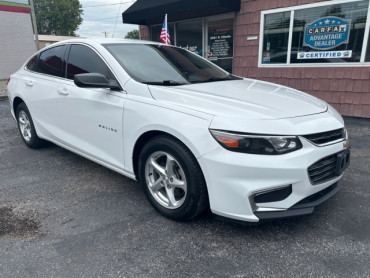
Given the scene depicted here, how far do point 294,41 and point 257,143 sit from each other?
19.0ft

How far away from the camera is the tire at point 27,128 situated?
4.38 metres

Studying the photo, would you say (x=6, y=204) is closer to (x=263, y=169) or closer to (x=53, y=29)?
(x=263, y=169)

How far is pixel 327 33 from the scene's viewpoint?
6484mm

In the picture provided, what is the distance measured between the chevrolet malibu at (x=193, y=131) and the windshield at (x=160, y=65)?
1cm

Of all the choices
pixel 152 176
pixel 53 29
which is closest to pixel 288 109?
pixel 152 176

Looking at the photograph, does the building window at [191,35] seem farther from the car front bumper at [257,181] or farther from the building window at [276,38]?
the car front bumper at [257,181]

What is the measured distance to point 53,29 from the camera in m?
51.9

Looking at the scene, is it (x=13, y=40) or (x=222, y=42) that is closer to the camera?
(x=222, y=42)

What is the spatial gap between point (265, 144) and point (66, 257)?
170 centimetres

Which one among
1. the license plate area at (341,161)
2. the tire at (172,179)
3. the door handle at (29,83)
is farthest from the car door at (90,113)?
the license plate area at (341,161)

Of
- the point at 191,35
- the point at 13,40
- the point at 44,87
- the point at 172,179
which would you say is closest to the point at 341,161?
the point at 172,179

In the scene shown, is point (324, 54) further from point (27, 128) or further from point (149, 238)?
point (27, 128)

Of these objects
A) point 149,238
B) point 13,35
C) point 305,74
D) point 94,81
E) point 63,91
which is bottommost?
point 149,238

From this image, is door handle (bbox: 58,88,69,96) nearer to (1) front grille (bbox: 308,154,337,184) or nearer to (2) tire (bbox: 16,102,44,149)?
(2) tire (bbox: 16,102,44,149)
